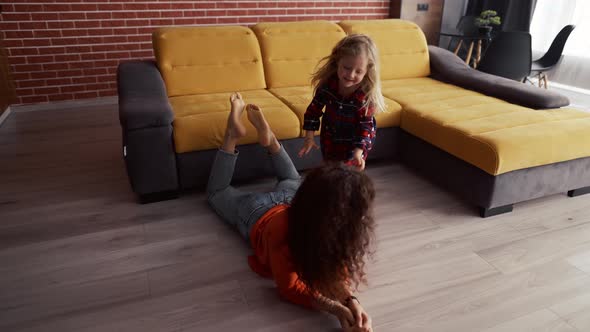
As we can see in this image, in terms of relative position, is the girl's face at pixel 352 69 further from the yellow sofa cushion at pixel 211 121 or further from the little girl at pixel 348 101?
the yellow sofa cushion at pixel 211 121

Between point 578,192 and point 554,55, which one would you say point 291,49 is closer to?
point 578,192

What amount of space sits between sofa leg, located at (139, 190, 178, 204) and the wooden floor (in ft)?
0.12

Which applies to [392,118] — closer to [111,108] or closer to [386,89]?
[386,89]

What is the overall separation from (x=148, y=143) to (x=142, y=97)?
0.99 feet

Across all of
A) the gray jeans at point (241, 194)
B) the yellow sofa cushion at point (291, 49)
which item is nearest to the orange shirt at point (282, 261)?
the gray jeans at point (241, 194)

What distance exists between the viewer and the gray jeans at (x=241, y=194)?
1817mm

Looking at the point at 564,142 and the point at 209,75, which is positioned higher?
the point at 209,75

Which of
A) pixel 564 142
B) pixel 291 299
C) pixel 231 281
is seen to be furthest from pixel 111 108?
Result: pixel 564 142

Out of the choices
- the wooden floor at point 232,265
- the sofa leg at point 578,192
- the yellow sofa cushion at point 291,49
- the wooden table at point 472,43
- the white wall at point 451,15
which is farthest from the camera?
the white wall at point 451,15

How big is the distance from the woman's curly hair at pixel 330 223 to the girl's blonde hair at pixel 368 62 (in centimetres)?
76

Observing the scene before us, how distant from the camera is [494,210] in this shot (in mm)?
2150

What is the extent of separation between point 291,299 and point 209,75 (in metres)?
1.68

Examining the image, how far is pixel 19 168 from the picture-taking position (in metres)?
2.65

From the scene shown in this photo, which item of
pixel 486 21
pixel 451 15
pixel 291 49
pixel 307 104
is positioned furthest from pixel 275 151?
pixel 451 15
